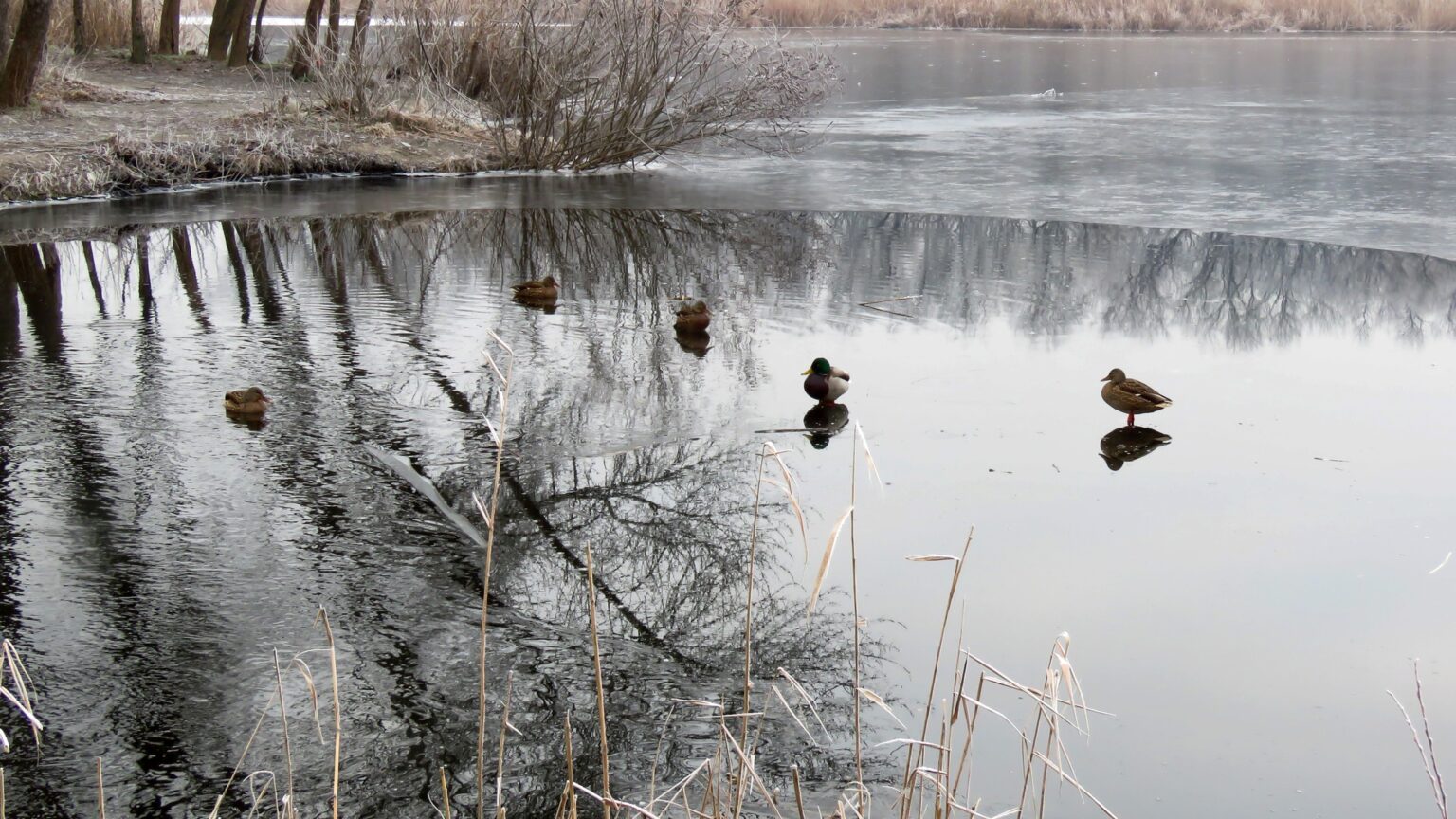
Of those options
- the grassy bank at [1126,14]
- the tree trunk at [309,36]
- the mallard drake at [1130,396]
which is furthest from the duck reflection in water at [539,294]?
the grassy bank at [1126,14]

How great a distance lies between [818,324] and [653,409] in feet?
6.43

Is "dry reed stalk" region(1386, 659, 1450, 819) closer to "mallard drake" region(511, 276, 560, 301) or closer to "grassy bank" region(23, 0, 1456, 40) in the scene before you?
"mallard drake" region(511, 276, 560, 301)

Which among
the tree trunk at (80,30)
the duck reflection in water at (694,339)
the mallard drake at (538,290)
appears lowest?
the duck reflection in water at (694,339)

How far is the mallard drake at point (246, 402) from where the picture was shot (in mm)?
6387

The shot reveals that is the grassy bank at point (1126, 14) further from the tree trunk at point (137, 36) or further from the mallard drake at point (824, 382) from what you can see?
the mallard drake at point (824, 382)

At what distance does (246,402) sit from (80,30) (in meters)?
18.2

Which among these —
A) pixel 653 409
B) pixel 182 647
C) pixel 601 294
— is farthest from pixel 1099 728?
pixel 601 294

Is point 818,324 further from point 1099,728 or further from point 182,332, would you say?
point 1099,728

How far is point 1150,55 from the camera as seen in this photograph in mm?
28828

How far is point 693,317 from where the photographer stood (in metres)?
7.94

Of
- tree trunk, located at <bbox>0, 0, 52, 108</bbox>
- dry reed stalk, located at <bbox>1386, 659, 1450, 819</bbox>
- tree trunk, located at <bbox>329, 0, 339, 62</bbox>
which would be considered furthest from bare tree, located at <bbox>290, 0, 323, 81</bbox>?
dry reed stalk, located at <bbox>1386, 659, 1450, 819</bbox>

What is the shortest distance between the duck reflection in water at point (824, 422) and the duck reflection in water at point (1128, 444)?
1.19 meters

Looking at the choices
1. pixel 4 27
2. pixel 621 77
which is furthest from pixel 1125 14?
pixel 4 27

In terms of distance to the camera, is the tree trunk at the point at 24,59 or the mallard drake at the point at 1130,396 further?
the tree trunk at the point at 24,59
